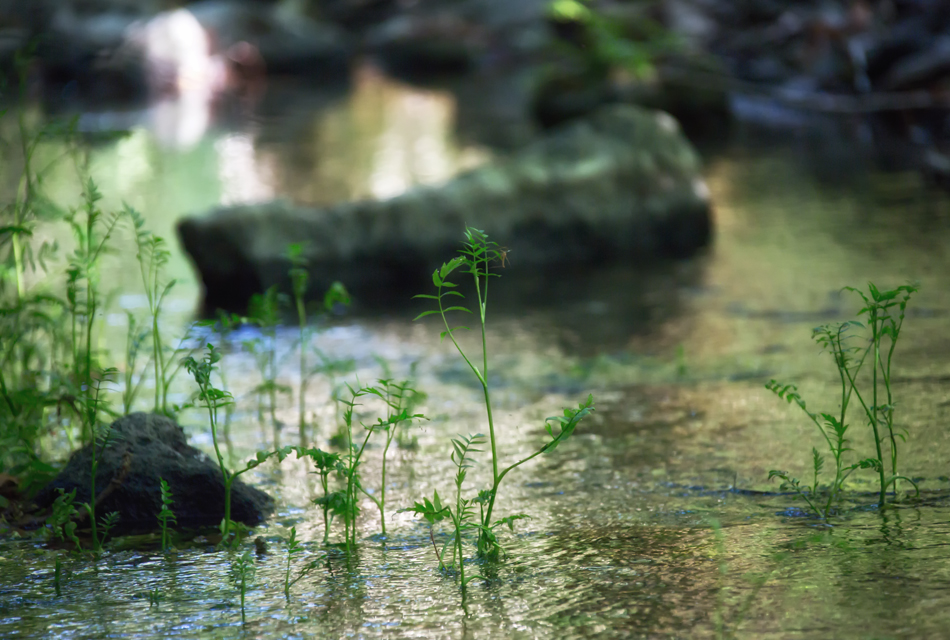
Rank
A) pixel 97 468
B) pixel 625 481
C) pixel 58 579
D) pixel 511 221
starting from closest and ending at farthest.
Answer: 1. pixel 58 579
2. pixel 97 468
3. pixel 625 481
4. pixel 511 221

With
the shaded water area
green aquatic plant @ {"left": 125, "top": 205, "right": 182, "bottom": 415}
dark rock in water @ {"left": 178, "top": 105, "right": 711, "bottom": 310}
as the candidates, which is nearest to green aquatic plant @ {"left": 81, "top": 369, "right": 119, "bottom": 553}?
the shaded water area

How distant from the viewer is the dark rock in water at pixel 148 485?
2963mm

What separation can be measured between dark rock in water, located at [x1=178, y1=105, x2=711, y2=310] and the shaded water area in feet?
1.15

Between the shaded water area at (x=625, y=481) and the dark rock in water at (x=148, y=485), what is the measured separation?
16 centimetres

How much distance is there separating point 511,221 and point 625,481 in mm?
3985

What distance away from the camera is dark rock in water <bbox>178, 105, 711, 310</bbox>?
21.0ft

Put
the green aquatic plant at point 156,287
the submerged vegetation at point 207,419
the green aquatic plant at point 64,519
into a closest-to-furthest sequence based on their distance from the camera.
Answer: the submerged vegetation at point 207,419, the green aquatic plant at point 64,519, the green aquatic plant at point 156,287

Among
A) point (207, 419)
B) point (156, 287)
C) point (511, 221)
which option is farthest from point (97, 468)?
point (511, 221)

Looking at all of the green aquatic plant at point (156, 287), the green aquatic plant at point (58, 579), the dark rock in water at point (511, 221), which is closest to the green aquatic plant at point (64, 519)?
the green aquatic plant at point (58, 579)

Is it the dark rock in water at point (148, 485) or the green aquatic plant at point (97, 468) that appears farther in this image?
the dark rock in water at point (148, 485)

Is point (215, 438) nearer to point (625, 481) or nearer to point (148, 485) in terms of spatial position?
point (148, 485)

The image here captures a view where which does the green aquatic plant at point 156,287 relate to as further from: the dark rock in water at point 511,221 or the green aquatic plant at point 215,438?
the dark rock in water at point 511,221

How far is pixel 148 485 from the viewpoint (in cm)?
298

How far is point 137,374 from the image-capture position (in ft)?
15.8
